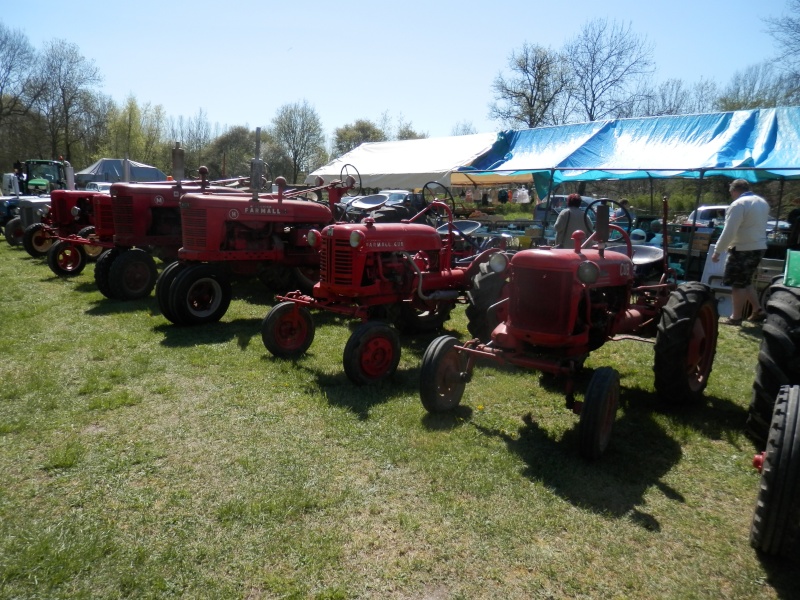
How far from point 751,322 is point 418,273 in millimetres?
4774

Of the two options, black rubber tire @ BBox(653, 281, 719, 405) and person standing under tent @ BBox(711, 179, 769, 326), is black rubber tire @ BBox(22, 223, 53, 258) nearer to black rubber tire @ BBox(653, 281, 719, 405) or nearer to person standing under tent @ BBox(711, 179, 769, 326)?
black rubber tire @ BBox(653, 281, 719, 405)

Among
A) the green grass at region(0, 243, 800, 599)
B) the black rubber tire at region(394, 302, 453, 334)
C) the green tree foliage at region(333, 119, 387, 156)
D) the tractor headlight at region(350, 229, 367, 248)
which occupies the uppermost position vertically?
the green tree foliage at region(333, 119, 387, 156)

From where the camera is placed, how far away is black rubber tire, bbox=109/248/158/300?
7.97 meters

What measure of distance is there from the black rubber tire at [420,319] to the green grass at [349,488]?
104 centimetres

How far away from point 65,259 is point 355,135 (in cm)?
4020

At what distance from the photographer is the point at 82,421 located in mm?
4004

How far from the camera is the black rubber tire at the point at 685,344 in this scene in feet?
13.2

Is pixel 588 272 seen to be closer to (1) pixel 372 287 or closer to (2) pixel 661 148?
(1) pixel 372 287

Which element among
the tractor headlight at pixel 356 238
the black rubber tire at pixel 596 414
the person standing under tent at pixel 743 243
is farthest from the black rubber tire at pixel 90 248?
the person standing under tent at pixel 743 243

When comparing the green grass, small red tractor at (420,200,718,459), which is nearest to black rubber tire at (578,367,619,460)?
small red tractor at (420,200,718,459)

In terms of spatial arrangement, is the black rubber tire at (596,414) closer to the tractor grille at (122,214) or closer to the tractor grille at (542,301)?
the tractor grille at (542,301)

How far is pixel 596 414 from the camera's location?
337 centimetres

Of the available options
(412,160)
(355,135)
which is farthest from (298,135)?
(412,160)

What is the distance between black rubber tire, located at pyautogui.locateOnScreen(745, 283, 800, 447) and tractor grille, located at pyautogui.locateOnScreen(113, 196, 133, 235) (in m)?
7.93
